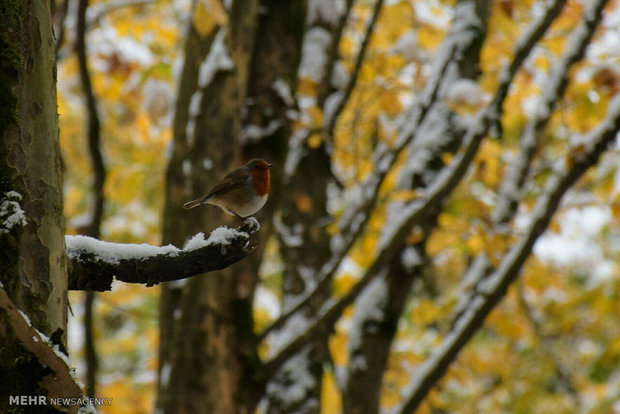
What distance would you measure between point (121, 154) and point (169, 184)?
5314 mm

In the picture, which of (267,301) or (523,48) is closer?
(523,48)

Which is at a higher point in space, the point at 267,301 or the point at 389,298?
the point at 267,301

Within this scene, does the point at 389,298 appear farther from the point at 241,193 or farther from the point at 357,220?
the point at 241,193

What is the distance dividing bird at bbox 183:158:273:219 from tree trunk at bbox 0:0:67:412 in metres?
0.83

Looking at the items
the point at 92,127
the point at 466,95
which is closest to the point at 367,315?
the point at 466,95

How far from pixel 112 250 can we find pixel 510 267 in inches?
84.3

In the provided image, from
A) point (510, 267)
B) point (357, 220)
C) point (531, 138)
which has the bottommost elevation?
point (510, 267)

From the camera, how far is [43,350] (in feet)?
3.53

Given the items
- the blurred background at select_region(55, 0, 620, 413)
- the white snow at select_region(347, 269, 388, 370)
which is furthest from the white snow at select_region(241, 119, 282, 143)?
the white snow at select_region(347, 269, 388, 370)

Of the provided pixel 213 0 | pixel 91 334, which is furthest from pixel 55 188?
pixel 91 334

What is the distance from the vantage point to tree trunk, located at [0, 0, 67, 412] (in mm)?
1114

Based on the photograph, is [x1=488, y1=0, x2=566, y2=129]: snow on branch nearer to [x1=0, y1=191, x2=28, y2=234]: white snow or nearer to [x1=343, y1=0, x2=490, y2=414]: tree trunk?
[x1=343, y1=0, x2=490, y2=414]: tree trunk

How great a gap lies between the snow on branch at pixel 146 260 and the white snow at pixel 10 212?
0.52ft

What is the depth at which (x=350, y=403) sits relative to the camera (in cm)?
356
